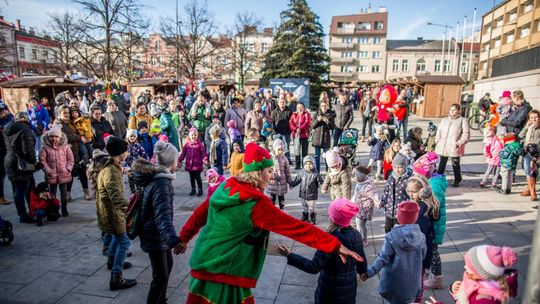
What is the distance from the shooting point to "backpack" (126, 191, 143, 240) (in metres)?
3.43

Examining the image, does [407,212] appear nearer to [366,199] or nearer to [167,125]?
[366,199]

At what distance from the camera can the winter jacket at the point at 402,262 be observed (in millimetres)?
3068

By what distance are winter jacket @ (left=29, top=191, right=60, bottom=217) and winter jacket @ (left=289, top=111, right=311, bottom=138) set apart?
620 centimetres

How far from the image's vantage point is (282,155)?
6445 mm

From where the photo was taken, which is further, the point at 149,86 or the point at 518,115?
the point at 149,86

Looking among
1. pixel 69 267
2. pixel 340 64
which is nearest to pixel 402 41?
pixel 340 64

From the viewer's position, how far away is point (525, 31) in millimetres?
44938

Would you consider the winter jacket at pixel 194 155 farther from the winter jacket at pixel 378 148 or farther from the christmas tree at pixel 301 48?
the christmas tree at pixel 301 48

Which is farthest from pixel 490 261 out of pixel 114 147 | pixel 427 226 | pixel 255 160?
pixel 114 147

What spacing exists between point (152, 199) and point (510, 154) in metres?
8.02

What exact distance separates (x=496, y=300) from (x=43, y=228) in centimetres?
681

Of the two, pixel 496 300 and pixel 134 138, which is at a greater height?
pixel 134 138

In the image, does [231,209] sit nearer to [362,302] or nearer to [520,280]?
[362,302]

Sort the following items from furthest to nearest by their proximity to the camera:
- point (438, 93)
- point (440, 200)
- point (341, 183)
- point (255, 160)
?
1. point (438, 93)
2. point (341, 183)
3. point (440, 200)
4. point (255, 160)
